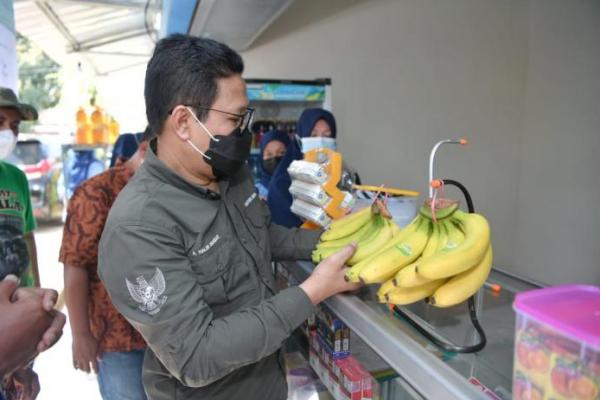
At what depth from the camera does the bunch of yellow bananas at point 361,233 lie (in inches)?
47.3

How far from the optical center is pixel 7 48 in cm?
189

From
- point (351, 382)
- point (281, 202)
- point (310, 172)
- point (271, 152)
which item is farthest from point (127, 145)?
point (351, 382)

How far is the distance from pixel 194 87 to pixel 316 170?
0.59 meters

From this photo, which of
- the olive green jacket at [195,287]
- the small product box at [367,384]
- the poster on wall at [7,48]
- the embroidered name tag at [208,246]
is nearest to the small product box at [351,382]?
the small product box at [367,384]

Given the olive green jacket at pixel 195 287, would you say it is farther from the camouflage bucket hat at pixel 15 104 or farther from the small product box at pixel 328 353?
the camouflage bucket hat at pixel 15 104

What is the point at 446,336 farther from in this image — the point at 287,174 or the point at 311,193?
the point at 287,174

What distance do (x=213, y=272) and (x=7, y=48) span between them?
1614 mm

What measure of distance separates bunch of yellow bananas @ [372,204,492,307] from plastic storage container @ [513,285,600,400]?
264 millimetres

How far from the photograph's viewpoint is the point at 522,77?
11.6 feet

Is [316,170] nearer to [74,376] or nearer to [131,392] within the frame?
[131,392]

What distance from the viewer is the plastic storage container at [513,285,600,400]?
56 centimetres

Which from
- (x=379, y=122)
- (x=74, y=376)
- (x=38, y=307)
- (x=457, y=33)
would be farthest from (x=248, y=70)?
(x=38, y=307)

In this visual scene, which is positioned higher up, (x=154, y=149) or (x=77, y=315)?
(x=154, y=149)

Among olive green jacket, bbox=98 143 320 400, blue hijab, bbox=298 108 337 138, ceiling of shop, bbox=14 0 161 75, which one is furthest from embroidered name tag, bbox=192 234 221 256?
ceiling of shop, bbox=14 0 161 75
